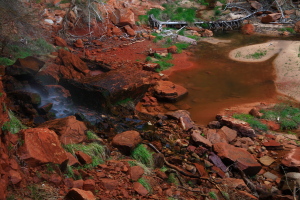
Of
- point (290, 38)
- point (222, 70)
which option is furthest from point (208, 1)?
point (222, 70)

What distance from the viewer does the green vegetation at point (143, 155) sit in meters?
5.24

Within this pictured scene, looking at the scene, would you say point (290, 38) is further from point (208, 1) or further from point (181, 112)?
point (181, 112)

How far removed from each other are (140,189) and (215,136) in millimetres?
3188

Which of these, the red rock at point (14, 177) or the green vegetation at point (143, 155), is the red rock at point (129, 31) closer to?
the green vegetation at point (143, 155)

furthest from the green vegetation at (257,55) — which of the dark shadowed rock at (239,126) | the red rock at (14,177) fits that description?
the red rock at (14,177)

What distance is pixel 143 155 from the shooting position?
210 inches

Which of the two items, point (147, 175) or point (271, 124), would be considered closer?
point (147, 175)

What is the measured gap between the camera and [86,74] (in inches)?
355

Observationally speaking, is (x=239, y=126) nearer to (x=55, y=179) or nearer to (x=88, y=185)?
(x=88, y=185)

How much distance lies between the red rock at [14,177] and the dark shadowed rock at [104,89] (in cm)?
406

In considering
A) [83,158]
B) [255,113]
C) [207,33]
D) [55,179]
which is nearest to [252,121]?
[255,113]

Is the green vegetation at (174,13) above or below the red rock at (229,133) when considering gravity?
above

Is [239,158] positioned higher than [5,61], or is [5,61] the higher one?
[5,61]

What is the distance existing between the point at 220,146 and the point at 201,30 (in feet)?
37.5
